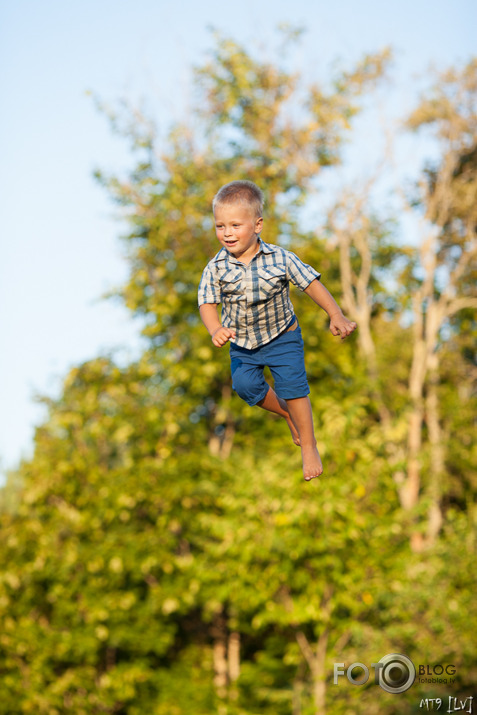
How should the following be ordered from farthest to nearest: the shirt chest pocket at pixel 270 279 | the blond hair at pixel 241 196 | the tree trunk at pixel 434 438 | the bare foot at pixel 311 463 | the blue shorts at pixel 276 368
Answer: the tree trunk at pixel 434 438 → the bare foot at pixel 311 463 → the blue shorts at pixel 276 368 → the shirt chest pocket at pixel 270 279 → the blond hair at pixel 241 196

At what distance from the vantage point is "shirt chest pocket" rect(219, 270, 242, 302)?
10.8ft

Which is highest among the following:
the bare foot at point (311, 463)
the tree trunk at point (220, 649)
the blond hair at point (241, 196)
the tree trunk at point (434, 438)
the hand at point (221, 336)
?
the tree trunk at point (434, 438)

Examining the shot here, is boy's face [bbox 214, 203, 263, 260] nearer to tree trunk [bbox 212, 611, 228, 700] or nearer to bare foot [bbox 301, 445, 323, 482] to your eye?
bare foot [bbox 301, 445, 323, 482]

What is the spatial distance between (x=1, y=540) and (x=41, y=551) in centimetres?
230

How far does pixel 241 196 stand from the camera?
312 centimetres

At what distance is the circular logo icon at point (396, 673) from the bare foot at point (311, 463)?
8.27 metres

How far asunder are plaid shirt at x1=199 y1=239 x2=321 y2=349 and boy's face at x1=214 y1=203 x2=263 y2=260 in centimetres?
11

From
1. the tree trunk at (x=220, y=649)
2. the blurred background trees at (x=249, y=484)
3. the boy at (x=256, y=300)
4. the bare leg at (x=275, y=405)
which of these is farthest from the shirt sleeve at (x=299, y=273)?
the tree trunk at (x=220, y=649)

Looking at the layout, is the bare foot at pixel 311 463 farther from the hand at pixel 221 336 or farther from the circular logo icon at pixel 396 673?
the circular logo icon at pixel 396 673

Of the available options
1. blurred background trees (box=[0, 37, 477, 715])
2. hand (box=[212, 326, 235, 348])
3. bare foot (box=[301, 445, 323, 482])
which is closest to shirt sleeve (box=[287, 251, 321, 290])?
hand (box=[212, 326, 235, 348])

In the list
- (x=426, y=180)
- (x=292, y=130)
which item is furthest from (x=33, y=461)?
(x=426, y=180)

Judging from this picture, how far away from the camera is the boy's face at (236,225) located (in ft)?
10.2

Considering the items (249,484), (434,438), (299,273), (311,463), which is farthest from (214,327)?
(434,438)

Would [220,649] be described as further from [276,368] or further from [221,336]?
[221,336]
